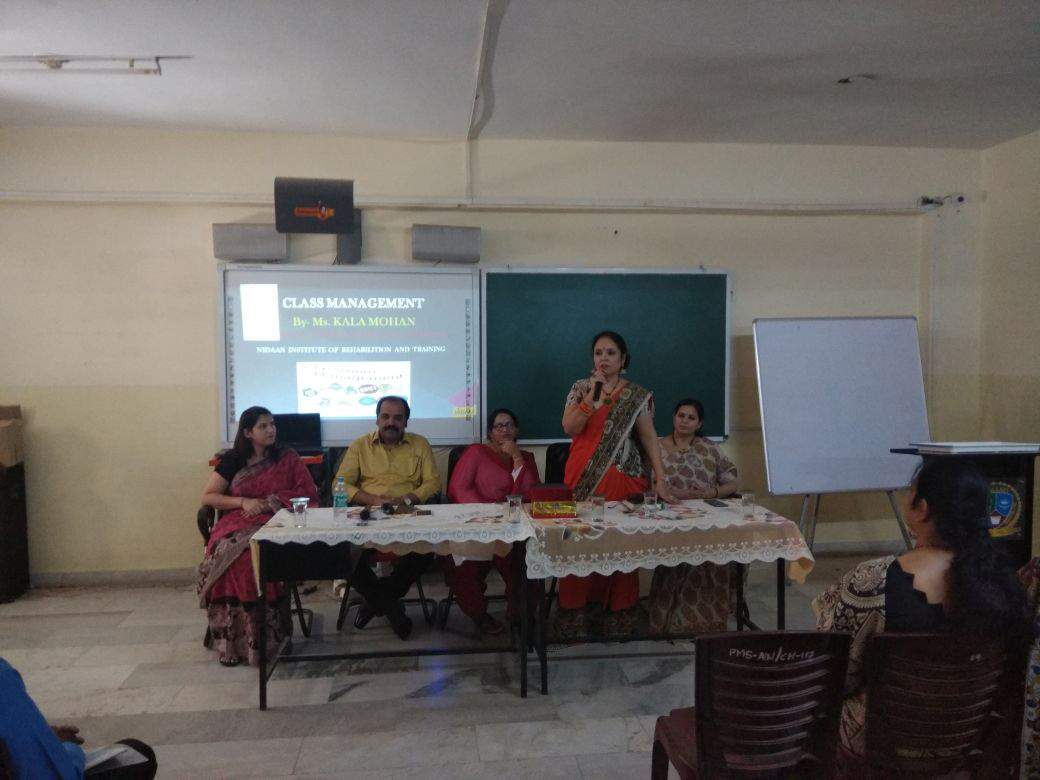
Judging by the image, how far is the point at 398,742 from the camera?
2.60 meters

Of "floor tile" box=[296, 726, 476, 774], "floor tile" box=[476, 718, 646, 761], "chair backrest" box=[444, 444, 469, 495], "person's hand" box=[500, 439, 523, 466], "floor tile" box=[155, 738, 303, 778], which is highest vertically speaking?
"person's hand" box=[500, 439, 523, 466]

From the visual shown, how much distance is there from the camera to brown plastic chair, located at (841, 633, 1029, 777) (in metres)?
1.52

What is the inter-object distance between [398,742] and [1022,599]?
203 cm

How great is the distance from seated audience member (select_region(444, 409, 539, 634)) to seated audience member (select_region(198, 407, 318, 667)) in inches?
31.7

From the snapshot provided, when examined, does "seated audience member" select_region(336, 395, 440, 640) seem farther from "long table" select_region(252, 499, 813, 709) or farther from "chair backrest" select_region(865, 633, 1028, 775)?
"chair backrest" select_region(865, 633, 1028, 775)

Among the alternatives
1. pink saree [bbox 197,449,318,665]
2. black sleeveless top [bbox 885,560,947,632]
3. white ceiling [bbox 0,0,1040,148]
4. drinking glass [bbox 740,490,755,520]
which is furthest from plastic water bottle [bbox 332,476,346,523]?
black sleeveless top [bbox 885,560,947,632]

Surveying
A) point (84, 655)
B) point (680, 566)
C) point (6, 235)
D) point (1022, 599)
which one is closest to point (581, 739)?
point (680, 566)

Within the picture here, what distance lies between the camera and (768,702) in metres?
1.55

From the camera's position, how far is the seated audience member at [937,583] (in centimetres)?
153

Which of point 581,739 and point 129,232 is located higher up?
point 129,232

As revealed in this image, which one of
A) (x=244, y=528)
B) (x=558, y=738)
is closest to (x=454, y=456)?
(x=244, y=528)

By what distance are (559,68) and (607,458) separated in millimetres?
1926

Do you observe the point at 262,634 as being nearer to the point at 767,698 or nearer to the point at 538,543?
the point at 538,543

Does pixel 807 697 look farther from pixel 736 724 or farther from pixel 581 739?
pixel 581 739
